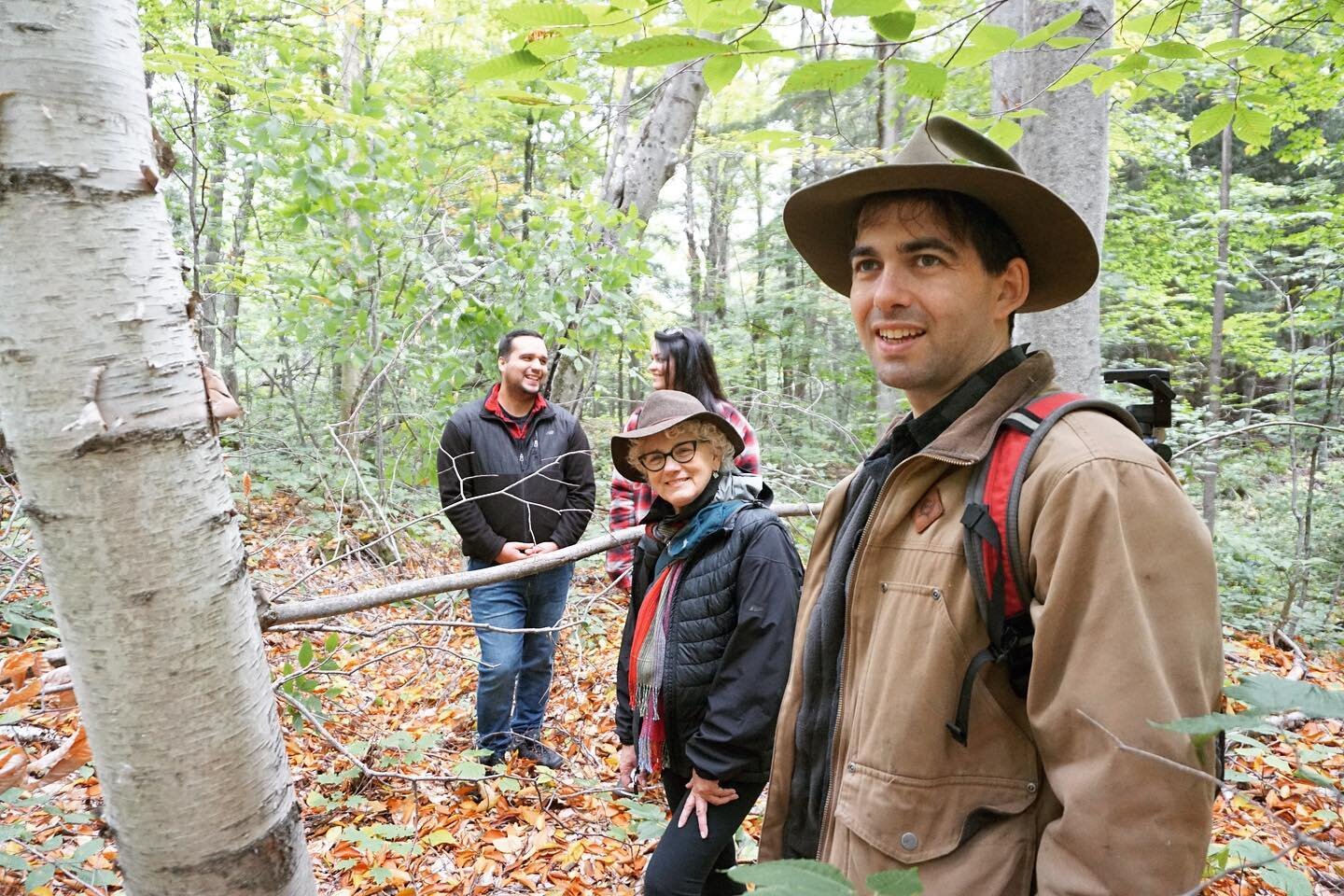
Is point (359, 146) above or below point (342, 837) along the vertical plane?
above

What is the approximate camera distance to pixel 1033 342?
10.2 feet

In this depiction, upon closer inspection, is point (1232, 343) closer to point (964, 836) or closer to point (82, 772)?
point (964, 836)

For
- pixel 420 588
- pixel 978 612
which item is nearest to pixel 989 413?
pixel 978 612

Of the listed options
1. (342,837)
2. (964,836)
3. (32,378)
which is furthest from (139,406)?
(342,837)

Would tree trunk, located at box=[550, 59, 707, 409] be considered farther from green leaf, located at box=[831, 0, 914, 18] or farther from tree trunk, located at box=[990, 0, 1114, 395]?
green leaf, located at box=[831, 0, 914, 18]

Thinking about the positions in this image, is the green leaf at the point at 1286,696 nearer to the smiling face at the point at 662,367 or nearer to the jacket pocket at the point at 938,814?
the jacket pocket at the point at 938,814

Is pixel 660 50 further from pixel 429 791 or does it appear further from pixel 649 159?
pixel 649 159

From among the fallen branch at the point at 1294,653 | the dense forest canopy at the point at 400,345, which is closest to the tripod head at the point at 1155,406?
the dense forest canopy at the point at 400,345

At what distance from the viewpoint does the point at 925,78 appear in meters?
1.53

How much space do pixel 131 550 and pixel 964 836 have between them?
141 cm

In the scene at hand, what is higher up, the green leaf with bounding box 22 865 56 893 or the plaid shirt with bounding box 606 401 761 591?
the plaid shirt with bounding box 606 401 761 591

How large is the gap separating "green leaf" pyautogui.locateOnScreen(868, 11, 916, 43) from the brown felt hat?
20cm

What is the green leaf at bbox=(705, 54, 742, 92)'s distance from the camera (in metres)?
1.54

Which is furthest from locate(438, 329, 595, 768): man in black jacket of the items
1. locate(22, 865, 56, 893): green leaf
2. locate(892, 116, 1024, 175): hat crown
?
locate(892, 116, 1024, 175): hat crown
